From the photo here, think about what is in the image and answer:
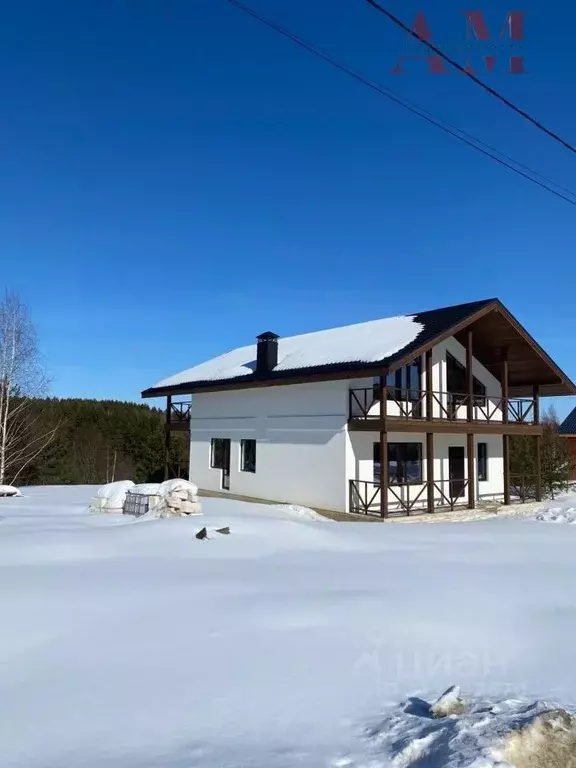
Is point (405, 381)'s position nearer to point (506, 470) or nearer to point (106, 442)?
point (506, 470)

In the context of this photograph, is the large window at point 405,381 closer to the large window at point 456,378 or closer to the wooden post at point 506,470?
the large window at point 456,378

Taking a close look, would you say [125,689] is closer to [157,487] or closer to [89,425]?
[157,487]

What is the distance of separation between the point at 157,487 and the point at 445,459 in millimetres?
10077

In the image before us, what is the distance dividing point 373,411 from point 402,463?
2.13m

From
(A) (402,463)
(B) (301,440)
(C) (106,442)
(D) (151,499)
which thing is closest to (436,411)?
(A) (402,463)

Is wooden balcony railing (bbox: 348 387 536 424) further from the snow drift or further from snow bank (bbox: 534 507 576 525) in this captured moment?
the snow drift

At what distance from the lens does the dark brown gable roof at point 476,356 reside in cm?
1449

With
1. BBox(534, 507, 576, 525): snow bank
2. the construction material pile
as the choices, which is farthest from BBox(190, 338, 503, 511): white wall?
the construction material pile

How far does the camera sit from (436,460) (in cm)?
1803

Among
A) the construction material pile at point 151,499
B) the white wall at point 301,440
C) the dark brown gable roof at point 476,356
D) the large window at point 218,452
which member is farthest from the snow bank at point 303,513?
the large window at point 218,452

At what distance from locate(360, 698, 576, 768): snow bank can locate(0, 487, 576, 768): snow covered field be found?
16mm

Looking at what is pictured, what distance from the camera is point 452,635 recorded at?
5.06 metres

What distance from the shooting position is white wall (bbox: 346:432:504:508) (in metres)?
15.3

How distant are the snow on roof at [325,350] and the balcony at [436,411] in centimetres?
121
